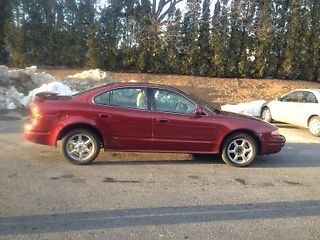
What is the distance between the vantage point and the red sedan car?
7.23m

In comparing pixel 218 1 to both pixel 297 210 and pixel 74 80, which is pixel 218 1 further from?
pixel 297 210

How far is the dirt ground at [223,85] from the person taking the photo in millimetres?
16625

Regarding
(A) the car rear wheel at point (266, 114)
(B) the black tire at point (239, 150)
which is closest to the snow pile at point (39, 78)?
(A) the car rear wheel at point (266, 114)

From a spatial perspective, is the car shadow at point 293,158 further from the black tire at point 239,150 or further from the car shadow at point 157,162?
the car shadow at point 157,162

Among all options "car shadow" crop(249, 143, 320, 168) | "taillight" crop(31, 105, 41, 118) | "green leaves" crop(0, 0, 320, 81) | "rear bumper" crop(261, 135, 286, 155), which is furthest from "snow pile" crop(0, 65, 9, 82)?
"rear bumper" crop(261, 135, 286, 155)

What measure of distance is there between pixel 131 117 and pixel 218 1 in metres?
13.1

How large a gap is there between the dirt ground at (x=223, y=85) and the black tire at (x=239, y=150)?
8.11 meters

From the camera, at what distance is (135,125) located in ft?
24.1

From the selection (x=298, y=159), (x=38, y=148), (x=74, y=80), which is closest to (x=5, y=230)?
(x=38, y=148)

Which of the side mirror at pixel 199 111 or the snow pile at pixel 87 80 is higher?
the snow pile at pixel 87 80

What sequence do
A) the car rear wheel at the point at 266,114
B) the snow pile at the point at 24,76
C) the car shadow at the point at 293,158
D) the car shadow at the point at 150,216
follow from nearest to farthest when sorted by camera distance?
1. the car shadow at the point at 150,216
2. the car shadow at the point at 293,158
3. the car rear wheel at the point at 266,114
4. the snow pile at the point at 24,76

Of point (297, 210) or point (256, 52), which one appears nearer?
point (297, 210)

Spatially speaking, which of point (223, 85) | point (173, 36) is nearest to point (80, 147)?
point (223, 85)

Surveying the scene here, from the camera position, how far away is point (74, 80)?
15.6 meters
